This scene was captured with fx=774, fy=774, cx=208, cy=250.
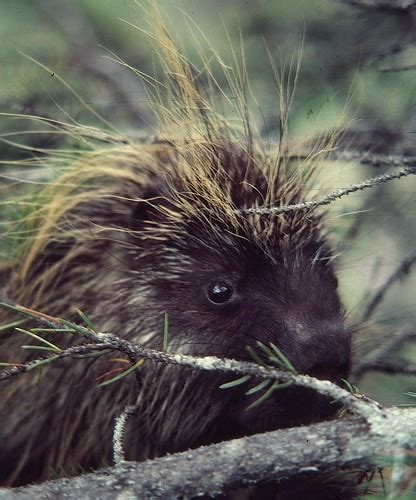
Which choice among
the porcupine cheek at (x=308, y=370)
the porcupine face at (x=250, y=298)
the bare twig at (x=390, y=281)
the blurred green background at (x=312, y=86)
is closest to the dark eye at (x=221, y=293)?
the porcupine face at (x=250, y=298)

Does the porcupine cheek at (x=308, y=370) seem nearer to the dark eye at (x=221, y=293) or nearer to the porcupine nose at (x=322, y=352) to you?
the porcupine nose at (x=322, y=352)

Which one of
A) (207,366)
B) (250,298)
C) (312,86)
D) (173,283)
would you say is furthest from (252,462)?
(312,86)

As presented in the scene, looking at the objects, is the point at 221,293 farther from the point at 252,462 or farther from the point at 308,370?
the point at 252,462

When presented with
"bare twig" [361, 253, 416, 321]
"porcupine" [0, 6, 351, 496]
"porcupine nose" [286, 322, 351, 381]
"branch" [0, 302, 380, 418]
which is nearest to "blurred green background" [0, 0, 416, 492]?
"bare twig" [361, 253, 416, 321]

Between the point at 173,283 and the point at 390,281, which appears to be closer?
the point at 173,283

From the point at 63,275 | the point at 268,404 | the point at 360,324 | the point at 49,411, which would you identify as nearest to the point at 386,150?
the point at 360,324

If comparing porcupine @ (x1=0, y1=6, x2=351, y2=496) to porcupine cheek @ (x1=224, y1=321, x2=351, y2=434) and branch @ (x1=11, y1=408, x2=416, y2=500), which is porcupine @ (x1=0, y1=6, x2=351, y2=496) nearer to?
porcupine cheek @ (x1=224, y1=321, x2=351, y2=434)

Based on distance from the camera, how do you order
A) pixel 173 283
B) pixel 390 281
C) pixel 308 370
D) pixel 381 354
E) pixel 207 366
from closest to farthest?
1. pixel 207 366
2. pixel 308 370
3. pixel 173 283
4. pixel 390 281
5. pixel 381 354
